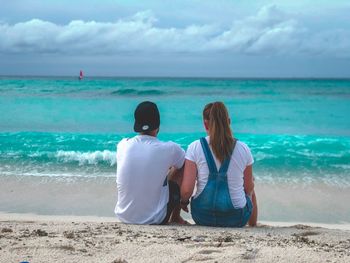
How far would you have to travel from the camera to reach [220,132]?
4059 mm

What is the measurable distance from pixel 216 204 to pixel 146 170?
2.15ft

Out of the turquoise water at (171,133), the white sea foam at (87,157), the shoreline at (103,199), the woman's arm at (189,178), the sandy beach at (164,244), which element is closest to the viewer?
the sandy beach at (164,244)

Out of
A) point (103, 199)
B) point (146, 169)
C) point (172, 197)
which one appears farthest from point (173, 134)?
point (146, 169)

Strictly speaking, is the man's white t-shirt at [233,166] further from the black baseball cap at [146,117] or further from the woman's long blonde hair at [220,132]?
the black baseball cap at [146,117]

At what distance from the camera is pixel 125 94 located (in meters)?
34.6

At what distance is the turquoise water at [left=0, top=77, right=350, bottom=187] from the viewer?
905cm

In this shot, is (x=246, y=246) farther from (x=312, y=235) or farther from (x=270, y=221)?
(x=270, y=221)

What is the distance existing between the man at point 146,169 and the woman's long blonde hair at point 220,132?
350 millimetres

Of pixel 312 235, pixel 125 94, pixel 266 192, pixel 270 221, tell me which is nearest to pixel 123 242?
pixel 312 235

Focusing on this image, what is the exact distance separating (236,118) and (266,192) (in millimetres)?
13719

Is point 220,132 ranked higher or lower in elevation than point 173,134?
higher

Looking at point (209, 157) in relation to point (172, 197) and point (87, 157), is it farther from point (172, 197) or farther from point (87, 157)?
point (87, 157)

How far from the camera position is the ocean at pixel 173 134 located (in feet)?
29.0

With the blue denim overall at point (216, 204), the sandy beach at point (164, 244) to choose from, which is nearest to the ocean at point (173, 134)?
the blue denim overall at point (216, 204)
